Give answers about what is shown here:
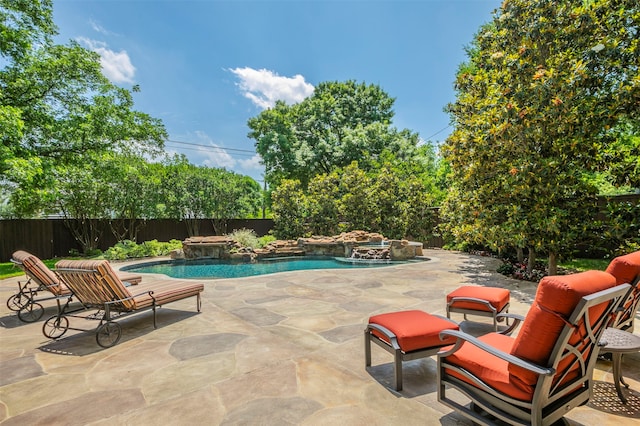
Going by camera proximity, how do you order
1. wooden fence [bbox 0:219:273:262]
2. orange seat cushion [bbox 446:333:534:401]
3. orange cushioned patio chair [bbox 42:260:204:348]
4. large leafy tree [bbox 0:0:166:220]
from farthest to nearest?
wooden fence [bbox 0:219:273:262]
large leafy tree [bbox 0:0:166:220]
orange cushioned patio chair [bbox 42:260:204:348]
orange seat cushion [bbox 446:333:534:401]

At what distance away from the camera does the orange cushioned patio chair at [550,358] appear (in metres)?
1.71

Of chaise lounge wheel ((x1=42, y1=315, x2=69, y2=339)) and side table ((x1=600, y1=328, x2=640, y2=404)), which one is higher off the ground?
side table ((x1=600, y1=328, x2=640, y2=404))

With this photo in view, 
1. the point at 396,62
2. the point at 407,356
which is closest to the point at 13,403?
the point at 407,356

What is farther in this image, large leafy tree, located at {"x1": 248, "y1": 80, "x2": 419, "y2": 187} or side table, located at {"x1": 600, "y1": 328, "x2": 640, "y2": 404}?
large leafy tree, located at {"x1": 248, "y1": 80, "x2": 419, "y2": 187}

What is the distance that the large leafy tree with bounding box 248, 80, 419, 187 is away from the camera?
23344 mm

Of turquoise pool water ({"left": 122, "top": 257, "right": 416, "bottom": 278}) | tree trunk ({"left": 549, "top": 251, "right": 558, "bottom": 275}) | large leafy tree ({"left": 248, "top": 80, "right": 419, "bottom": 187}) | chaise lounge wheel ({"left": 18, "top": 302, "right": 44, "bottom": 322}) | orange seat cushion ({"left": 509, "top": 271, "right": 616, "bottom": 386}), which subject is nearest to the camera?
orange seat cushion ({"left": 509, "top": 271, "right": 616, "bottom": 386})

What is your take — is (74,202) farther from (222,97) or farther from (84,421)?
(222,97)

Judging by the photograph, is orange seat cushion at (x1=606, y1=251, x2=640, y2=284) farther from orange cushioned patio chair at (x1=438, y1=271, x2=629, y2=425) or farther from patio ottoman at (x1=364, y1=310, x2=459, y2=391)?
patio ottoman at (x1=364, y1=310, x2=459, y2=391)

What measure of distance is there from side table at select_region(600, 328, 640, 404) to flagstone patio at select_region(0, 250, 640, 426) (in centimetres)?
17

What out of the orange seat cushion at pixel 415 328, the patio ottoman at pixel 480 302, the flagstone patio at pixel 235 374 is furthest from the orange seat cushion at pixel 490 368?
the patio ottoman at pixel 480 302

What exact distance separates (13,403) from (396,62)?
21.7 m

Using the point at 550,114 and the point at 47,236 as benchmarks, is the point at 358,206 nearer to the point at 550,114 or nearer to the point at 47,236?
the point at 550,114

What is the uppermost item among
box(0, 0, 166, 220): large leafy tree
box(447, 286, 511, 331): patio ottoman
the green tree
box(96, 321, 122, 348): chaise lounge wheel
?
box(0, 0, 166, 220): large leafy tree

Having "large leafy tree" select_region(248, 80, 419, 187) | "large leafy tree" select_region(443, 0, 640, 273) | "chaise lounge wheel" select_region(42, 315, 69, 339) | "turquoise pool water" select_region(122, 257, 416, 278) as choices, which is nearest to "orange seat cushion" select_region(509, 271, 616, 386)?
"chaise lounge wheel" select_region(42, 315, 69, 339)
